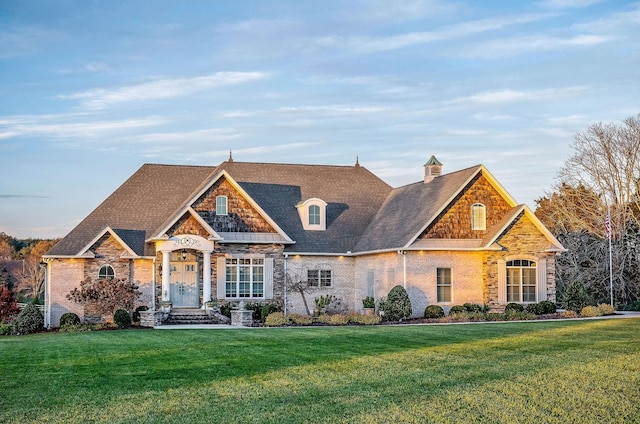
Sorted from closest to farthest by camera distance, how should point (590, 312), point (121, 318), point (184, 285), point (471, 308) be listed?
1. point (121, 318)
2. point (590, 312)
3. point (471, 308)
4. point (184, 285)

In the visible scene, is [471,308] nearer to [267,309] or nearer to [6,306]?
[267,309]

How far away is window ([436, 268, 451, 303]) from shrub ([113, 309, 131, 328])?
12834 millimetres

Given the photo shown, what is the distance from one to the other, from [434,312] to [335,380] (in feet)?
63.1

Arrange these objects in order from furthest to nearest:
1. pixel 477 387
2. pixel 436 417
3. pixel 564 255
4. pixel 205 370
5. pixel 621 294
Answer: pixel 564 255
pixel 621 294
pixel 205 370
pixel 477 387
pixel 436 417

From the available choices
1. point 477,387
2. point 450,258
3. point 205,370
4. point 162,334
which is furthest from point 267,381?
point 450,258

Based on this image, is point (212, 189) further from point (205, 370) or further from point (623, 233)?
point (623, 233)

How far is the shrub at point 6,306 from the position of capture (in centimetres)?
3812

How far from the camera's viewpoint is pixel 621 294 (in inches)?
1786

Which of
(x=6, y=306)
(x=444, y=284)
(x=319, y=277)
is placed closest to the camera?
(x=444, y=284)

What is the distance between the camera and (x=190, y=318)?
33375 millimetres

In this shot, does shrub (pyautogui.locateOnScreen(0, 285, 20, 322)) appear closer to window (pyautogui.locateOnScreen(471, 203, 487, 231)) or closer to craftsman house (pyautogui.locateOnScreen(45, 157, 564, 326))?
craftsman house (pyautogui.locateOnScreen(45, 157, 564, 326))

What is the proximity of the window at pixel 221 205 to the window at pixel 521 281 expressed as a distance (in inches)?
502

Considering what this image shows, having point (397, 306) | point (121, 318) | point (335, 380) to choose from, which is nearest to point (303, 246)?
point (397, 306)

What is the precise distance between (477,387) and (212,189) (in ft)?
81.0
